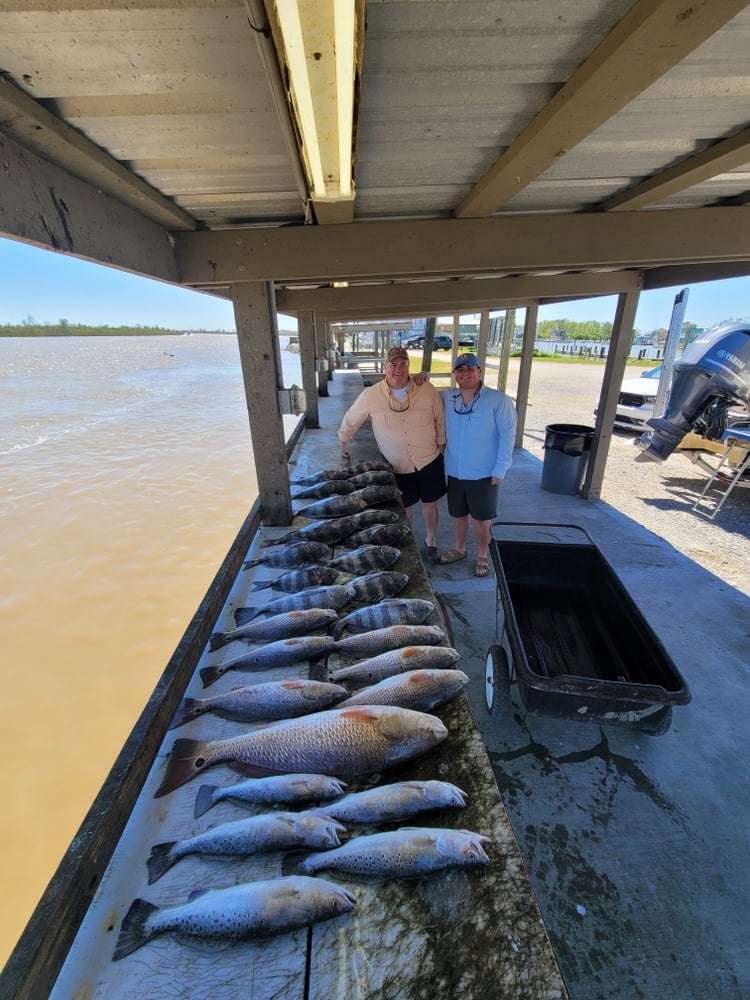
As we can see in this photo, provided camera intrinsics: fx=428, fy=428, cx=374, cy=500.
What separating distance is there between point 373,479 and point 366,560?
171cm

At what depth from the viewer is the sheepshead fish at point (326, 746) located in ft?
5.79

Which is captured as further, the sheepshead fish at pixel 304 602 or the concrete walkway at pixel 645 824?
the sheepshead fish at pixel 304 602

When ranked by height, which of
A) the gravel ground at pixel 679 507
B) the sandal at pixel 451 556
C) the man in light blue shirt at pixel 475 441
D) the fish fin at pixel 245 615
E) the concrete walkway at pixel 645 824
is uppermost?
the man in light blue shirt at pixel 475 441

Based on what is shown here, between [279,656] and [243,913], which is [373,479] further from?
[243,913]

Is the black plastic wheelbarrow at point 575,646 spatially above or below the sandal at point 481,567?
above

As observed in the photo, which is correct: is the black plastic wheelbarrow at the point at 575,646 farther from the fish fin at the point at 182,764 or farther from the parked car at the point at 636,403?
the parked car at the point at 636,403

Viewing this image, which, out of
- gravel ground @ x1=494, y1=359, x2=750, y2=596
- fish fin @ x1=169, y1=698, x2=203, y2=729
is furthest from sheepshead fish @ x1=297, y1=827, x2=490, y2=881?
gravel ground @ x1=494, y1=359, x2=750, y2=596

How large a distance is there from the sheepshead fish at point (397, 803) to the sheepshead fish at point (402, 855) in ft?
0.27

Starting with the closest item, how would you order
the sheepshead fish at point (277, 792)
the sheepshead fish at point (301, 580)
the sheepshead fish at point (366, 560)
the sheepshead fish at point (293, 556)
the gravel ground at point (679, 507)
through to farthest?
the sheepshead fish at point (277, 792) → the sheepshead fish at point (301, 580) → the sheepshead fish at point (366, 560) → the sheepshead fish at point (293, 556) → the gravel ground at point (679, 507)

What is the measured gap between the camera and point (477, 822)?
1.55 meters

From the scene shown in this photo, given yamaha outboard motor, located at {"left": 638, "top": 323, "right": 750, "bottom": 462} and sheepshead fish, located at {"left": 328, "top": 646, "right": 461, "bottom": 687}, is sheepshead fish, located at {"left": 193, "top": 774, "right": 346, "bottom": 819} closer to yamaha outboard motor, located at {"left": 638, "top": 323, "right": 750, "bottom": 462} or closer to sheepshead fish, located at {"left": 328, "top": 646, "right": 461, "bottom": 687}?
sheepshead fish, located at {"left": 328, "top": 646, "right": 461, "bottom": 687}

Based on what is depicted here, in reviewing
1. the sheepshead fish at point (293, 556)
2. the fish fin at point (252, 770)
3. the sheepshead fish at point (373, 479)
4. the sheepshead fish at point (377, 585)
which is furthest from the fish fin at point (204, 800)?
the sheepshead fish at point (373, 479)

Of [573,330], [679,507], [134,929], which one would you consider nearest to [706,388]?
[679,507]

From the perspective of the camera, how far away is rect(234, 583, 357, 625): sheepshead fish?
284 cm
